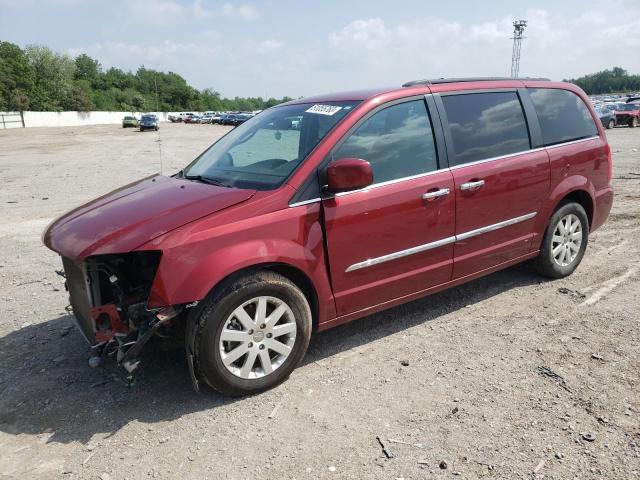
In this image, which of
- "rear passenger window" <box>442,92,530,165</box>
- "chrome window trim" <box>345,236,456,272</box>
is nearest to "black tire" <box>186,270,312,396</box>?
"chrome window trim" <box>345,236,456,272</box>

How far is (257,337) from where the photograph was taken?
11.1ft

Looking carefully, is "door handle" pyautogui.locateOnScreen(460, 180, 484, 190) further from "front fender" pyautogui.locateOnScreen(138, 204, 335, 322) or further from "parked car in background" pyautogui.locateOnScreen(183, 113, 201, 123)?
"parked car in background" pyautogui.locateOnScreen(183, 113, 201, 123)

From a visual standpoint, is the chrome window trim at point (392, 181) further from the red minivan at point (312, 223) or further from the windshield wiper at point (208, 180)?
the windshield wiper at point (208, 180)

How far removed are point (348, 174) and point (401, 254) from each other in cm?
85

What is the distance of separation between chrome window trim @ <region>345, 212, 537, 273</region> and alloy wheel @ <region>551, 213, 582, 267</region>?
1.74 ft

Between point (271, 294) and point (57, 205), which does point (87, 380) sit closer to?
point (271, 294)

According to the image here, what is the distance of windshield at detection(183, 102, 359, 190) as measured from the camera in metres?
3.72

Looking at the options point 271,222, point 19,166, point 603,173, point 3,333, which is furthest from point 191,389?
point 19,166

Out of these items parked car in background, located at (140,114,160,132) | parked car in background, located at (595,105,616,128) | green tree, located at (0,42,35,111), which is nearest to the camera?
parked car in background, located at (595,105,616,128)

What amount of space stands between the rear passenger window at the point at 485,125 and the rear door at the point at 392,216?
0.92ft

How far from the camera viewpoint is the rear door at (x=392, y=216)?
3658 mm

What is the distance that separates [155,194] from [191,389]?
138 centimetres

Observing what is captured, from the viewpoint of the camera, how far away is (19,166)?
1853 cm

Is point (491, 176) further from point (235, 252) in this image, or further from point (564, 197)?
point (235, 252)
